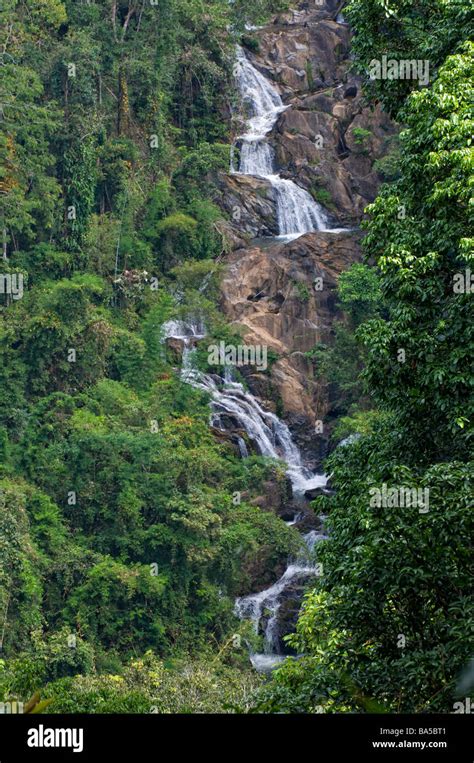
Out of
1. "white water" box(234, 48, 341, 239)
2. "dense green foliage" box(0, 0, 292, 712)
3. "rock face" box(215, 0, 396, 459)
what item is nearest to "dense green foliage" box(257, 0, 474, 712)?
"dense green foliage" box(0, 0, 292, 712)

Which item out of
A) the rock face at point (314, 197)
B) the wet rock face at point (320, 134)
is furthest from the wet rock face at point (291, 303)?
the wet rock face at point (320, 134)

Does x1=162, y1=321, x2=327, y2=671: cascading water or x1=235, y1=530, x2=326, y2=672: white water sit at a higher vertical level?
x1=162, y1=321, x2=327, y2=671: cascading water

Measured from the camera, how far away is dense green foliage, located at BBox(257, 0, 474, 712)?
10.1m

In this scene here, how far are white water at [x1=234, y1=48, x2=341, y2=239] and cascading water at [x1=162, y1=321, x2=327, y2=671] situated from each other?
6353 millimetres

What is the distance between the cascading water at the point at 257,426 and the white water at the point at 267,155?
20.8 ft

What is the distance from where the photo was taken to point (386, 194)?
13.1 m

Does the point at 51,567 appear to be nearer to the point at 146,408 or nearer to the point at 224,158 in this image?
the point at 146,408

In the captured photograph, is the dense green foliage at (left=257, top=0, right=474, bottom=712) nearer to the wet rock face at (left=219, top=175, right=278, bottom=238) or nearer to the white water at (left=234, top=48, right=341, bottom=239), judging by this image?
the wet rock face at (left=219, top=175, right=278, bottom=238)

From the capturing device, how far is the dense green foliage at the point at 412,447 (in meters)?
10.1

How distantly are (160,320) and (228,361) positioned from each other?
2204 mm

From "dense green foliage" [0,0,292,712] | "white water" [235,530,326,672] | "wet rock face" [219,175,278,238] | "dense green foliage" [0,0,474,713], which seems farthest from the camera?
"wet rock face" [219,175,278,238]
